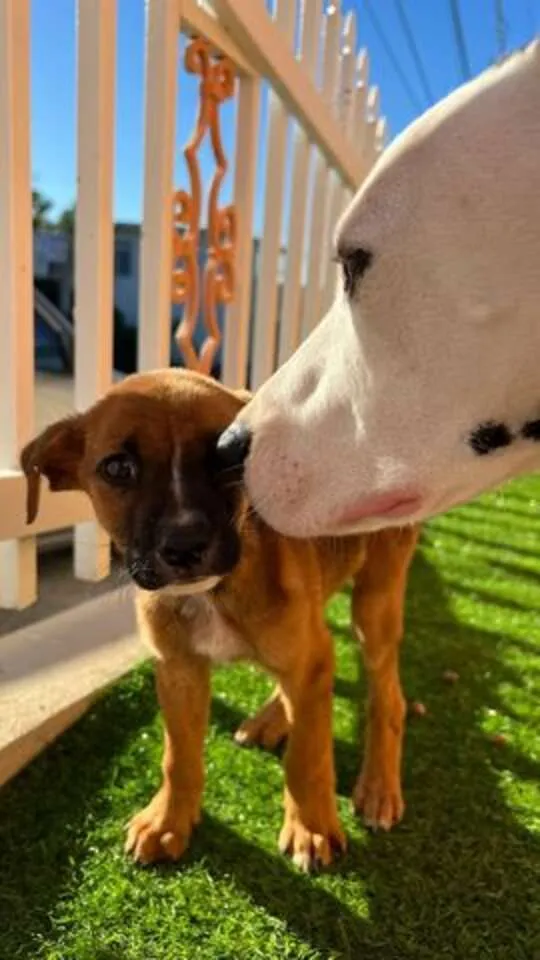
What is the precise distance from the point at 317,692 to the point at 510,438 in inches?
36.6

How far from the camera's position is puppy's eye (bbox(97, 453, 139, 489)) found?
2051 millimetres

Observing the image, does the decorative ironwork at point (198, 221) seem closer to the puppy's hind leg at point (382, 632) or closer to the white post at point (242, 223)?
the white post at point (242, 223)

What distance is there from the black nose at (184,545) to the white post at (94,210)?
1.00 meters

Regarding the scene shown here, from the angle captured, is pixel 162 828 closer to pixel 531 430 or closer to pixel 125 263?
pixel 531 430

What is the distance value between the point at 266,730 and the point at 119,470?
0.88 meters

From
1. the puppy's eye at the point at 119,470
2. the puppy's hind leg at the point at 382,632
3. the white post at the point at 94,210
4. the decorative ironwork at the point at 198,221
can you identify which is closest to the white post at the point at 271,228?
the decorative ironwork at the point at 198,221

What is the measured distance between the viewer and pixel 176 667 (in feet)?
6.93

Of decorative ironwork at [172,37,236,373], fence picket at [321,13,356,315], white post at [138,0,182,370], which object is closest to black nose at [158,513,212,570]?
white post at [138,0,182,370]

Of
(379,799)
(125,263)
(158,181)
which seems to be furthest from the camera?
(125,263)

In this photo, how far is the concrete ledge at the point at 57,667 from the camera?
2254 mm

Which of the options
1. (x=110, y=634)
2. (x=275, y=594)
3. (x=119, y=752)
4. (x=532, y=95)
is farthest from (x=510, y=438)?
(x=110, y=634)

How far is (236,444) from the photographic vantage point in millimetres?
1651

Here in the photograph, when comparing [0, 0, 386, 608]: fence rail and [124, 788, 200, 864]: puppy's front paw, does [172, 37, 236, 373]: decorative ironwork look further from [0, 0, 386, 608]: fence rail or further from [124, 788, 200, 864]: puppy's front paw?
[124, 788, 200, 864]: puppy's front paw

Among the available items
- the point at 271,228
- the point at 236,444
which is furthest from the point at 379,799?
the point at 271,228
